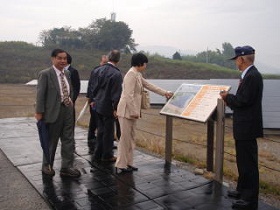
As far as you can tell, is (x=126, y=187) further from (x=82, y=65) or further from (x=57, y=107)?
(x=82, y=65)

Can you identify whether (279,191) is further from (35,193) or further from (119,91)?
(35,193)

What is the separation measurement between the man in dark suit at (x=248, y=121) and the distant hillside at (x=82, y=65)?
112 feet

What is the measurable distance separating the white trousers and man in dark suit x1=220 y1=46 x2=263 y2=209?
1425mm

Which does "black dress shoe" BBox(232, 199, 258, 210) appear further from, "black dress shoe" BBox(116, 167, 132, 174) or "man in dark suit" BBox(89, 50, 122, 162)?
"man in dark suit" BBox(89, 50, 122, 162)

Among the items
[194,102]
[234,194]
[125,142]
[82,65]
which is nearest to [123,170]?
[125,142]

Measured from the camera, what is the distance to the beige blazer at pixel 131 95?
159 inches

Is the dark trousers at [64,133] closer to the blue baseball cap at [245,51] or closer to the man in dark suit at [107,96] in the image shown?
the man in dark suit at [107,96]

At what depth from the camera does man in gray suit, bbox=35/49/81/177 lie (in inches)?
157

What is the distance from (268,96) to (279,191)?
976cm

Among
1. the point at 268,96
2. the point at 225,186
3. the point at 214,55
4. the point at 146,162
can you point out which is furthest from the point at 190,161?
the point at 214,55

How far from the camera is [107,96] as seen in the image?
4566mm

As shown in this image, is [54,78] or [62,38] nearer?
[54,78]

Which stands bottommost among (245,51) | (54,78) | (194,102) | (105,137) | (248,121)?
(105,137)

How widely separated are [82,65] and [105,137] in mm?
37450
